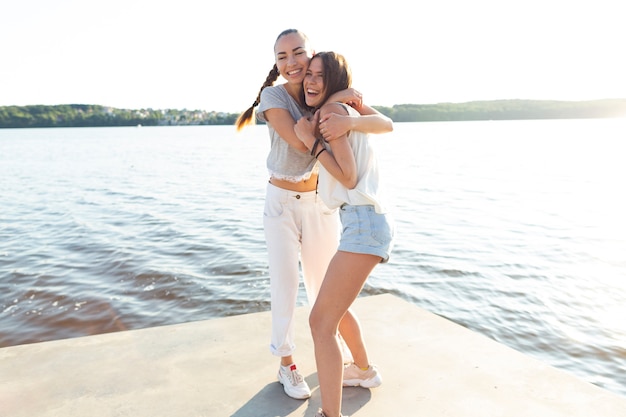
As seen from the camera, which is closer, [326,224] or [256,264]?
[326,224]

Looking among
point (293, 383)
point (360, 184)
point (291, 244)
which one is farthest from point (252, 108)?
point (293, 383)

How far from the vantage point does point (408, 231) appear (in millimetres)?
11258

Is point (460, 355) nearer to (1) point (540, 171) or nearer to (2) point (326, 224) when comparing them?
(2) point (326, 224)

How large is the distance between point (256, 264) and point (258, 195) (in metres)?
8.04

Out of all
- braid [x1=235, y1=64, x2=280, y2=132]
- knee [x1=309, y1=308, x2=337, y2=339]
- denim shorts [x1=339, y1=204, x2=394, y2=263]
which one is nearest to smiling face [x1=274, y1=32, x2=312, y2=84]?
braid [x1=235, y1=64, x2=280, y2=132]

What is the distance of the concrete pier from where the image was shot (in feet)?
9.84

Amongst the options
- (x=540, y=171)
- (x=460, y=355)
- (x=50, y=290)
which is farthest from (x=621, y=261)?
(x=540, y=171)

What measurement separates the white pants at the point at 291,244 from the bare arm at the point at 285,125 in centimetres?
34

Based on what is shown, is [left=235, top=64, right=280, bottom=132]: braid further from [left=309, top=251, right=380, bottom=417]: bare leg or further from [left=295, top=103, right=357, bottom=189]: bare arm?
[left=309, top=251, right=380, bottom=417]: bare leg

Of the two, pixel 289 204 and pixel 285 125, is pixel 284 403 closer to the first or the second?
pixel 289 204

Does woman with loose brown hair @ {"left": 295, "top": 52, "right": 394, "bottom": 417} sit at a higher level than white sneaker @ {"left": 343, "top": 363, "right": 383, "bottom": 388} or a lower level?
higher

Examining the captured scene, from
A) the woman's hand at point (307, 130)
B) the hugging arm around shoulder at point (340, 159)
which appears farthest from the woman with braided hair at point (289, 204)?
the hugging arm around shoulder at point (340, 159)

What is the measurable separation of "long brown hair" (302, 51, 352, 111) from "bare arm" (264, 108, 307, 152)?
0.22 m

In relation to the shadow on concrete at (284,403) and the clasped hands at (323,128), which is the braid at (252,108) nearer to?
the clasped hands at (323,128)
